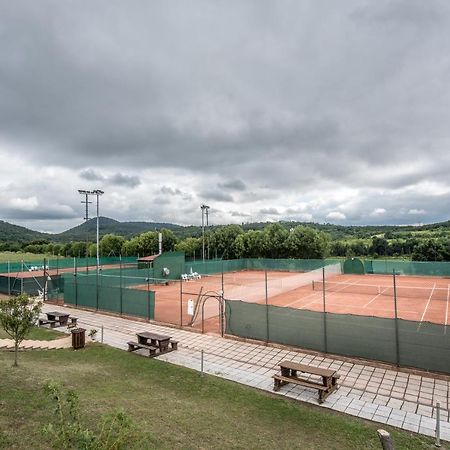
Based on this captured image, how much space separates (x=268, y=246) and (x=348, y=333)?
43.1 metres

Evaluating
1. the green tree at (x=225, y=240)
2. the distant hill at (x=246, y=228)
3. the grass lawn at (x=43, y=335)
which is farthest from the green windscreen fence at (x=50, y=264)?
the distant hill at (x=246, y=228)

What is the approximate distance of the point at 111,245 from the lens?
3017 inches

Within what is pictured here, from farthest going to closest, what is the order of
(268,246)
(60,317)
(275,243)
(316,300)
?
(268,246)
(275,243)
(316,300)
(60,317)

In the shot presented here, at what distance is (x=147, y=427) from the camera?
6395mm

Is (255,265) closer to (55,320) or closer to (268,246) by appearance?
(268,246)

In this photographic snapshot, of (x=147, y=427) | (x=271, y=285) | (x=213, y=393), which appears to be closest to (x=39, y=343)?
(x=213, y=393)

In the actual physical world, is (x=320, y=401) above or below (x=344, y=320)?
below

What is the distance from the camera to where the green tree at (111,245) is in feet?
248

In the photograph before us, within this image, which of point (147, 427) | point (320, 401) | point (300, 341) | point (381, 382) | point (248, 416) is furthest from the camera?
point (300, 341)

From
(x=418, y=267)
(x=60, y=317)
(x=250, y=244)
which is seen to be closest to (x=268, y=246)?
(x=250, y=244)

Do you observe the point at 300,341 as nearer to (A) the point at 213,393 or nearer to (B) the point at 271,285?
(A) the point at 213,393

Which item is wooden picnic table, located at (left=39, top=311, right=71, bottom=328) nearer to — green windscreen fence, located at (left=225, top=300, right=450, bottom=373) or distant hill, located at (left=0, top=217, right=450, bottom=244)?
green windscreen fence, located at (left=225, top=300, right=450, bottom=373)

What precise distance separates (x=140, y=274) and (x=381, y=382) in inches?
913

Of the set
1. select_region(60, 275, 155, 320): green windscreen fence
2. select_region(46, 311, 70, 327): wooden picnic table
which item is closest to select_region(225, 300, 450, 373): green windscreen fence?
select_region(60, 275, 155, 320): green windscreen fence
